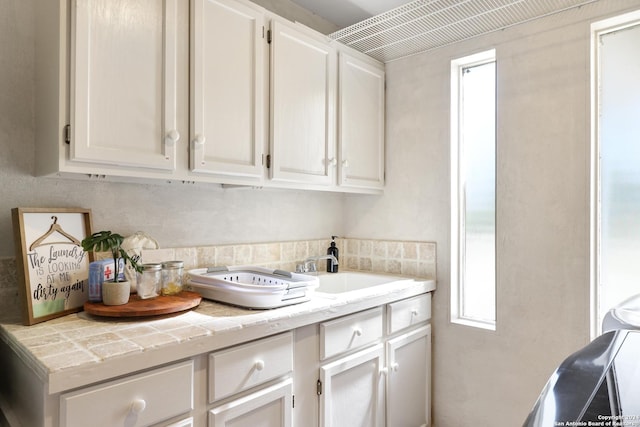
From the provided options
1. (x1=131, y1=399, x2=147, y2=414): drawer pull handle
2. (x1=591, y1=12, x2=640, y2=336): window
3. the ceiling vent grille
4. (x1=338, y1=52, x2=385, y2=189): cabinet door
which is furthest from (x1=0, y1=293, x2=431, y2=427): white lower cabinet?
the ceiling vent grille

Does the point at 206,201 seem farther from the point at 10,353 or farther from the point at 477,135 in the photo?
the point at 477,135

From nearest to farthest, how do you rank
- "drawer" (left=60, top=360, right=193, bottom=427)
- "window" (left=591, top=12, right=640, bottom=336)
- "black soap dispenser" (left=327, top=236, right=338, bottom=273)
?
1. "drawer" (left=60, top=360, right=193, bottom=427)
2. "window" (left=591, top=12, right=640, bottom=336)
3. "black soap dispenser" (left=327, top=236, right=338, bottom=273)

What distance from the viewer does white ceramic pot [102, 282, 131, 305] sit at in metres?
1.32

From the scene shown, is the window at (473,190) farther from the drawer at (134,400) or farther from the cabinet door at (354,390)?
the drawer at (134,400)

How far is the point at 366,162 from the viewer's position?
2.31 metres

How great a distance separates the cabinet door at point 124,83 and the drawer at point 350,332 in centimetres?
89

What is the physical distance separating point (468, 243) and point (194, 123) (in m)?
1.59

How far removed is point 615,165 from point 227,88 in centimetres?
175

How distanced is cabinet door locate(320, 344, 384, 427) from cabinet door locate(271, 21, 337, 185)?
87 centimetres

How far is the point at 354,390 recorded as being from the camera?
1.73m

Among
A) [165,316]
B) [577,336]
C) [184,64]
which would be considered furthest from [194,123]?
[577,336]

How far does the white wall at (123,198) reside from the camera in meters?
1.38

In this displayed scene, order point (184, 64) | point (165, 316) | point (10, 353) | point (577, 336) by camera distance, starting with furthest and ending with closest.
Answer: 1. point (577, 336)
2. point (184, 64)
3. point (165, 316)
4. point (10, 353)

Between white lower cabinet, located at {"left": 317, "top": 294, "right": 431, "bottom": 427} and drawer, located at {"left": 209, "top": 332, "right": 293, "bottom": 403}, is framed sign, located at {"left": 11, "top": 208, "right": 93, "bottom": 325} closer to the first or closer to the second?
drawer, located at {"left": 209, "top": 332, "right": 293, "bottom": 403}
